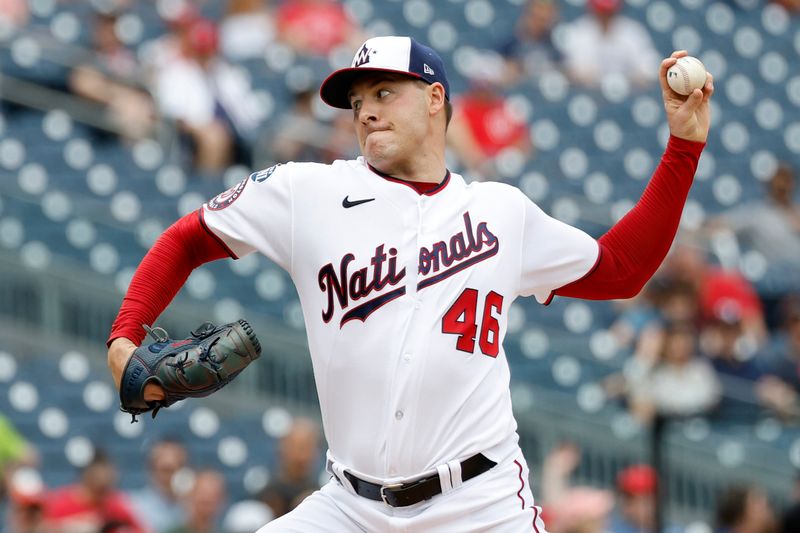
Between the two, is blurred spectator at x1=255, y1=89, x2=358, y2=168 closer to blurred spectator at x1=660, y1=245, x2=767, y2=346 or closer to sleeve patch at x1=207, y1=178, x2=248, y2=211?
blurred spectator at x1=660, y1=245, x2=767, y2=346

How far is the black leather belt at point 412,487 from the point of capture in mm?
3500

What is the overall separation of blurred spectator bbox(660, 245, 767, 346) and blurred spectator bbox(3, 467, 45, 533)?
4165 mm

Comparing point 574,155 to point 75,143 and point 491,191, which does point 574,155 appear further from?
point 491,191

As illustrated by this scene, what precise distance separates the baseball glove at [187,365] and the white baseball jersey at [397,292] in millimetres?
240

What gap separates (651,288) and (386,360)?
5820 millimetres

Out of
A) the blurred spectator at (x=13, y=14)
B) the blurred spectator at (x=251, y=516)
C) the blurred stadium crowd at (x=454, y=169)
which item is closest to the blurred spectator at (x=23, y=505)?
the blurred stadium crowd at (x=454, y=169)

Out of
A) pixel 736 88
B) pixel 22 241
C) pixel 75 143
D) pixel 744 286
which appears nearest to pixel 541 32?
pixel 736 88

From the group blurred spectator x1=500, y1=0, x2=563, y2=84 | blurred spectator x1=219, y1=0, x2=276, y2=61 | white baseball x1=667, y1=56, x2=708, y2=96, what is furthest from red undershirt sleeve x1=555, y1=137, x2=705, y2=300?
blurred spectator x1=500, y1=0, x2=563, y2=84

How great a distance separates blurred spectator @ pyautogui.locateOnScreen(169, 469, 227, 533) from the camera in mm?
6727

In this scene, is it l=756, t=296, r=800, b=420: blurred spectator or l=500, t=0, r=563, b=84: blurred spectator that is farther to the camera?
l=500, t=0, r=563, b=84: blurred spectator

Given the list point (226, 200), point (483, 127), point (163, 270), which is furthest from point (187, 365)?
point (483, 127)

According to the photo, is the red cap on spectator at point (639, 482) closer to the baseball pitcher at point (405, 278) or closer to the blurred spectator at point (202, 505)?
the blurred spectator at point (202, 505)

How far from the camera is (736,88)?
41.7ft

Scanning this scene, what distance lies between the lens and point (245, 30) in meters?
11.0
